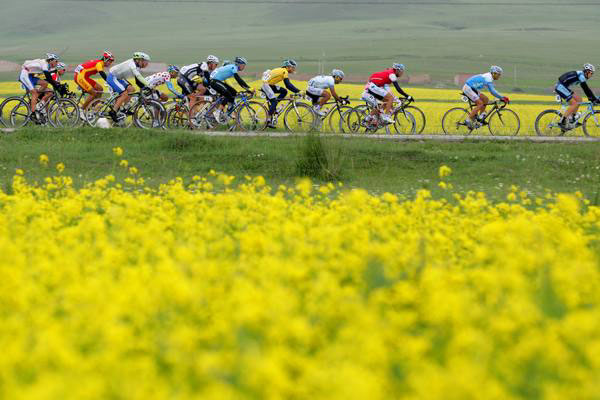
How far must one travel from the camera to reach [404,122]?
1962 centimetres

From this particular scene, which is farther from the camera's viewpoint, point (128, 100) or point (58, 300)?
point (128, 100)

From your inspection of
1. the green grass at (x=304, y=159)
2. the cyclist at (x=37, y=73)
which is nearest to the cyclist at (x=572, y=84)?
the green grass at (x=304, y=159)

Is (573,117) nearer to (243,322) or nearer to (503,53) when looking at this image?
(243,322)

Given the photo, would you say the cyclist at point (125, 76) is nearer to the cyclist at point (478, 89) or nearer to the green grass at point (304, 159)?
the green grass at point (304, 159)

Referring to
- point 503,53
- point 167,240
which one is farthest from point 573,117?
point 503,53

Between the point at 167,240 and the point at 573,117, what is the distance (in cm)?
1429

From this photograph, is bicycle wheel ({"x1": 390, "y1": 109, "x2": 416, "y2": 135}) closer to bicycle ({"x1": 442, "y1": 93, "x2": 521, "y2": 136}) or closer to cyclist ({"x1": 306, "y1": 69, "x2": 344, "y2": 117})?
bicycle ({"x1": 442, "y1": 93, "x2": 521, "y2": 136})

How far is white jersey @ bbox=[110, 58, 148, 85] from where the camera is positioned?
702 inches

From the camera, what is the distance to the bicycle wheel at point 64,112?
62.2ft

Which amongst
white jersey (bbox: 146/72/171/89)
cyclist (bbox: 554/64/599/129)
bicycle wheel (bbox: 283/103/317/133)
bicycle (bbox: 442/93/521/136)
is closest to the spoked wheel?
bicycle (bbox: 442/93/521/136)

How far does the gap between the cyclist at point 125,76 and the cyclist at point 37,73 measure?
145 centimetres

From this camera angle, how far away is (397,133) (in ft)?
63.1

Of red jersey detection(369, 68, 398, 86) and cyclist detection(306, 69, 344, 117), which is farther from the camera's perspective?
cyclist detection(306, 69, 344, 117)

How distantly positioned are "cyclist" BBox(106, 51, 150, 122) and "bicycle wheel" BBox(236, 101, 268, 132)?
212cm
